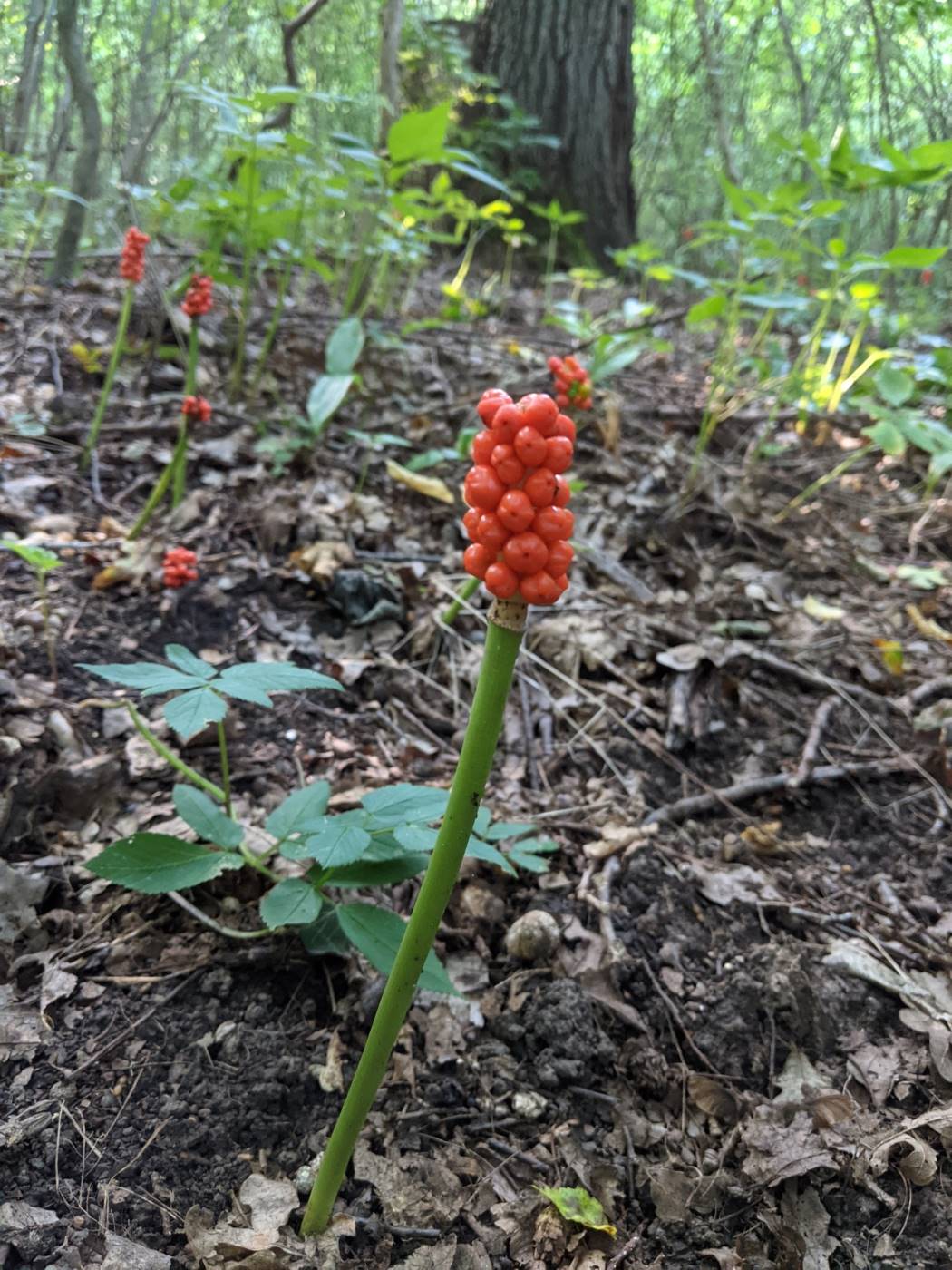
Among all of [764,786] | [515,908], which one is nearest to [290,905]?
[515,908]

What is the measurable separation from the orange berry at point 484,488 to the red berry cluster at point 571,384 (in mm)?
2021

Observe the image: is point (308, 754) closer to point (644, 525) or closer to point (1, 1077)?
point (1, 1077)

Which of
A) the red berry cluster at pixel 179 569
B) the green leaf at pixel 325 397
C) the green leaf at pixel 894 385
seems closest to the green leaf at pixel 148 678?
the red berry cluster at pixel 179 569

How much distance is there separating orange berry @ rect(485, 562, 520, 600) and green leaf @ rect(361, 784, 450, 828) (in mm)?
595

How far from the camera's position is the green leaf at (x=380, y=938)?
57.2 inches

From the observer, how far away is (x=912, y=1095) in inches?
65.3

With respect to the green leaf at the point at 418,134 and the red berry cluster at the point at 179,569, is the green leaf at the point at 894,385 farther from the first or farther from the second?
the red berry cluster at the point at 179,569

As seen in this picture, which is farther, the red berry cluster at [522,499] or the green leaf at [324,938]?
the green leaf at [324,938]

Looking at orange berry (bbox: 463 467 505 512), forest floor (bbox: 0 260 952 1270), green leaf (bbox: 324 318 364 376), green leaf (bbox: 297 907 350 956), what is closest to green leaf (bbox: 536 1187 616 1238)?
forest floor (bbox: 0 260 952 1270)

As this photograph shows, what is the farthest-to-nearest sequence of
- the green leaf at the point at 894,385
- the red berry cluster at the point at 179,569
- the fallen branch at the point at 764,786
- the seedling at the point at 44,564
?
the green leaf at the point at 894,385, the red berry cluster at the point at 179,569, the fallen branch at the point at 764,786, the seedling at the point at 44,564

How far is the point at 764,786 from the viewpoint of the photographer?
256cm

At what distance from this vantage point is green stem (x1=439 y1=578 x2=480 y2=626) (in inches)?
106

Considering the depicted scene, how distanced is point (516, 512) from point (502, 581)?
3.5 inches

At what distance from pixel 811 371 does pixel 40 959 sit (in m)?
4.45
